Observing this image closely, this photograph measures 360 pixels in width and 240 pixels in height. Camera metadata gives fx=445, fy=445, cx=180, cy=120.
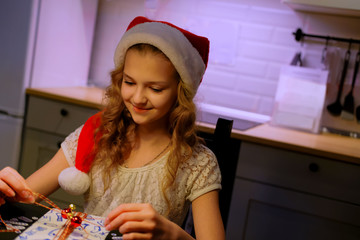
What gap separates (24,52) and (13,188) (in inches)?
49.1

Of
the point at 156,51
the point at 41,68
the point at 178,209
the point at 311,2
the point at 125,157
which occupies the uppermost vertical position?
the point at 311,2

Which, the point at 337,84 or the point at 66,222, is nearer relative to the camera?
the point at 66,222

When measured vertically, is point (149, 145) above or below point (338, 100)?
below

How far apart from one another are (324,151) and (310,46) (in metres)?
0.72

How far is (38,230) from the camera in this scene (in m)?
0.77

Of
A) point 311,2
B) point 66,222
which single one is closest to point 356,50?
point 311,2

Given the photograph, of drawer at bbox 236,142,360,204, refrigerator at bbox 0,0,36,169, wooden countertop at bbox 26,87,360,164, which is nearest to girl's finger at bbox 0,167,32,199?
wooden countertop at bbox 26,87,360,164

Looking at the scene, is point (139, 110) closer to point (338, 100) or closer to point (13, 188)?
point (13, 188)

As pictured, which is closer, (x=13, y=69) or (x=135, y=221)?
(x=135, y=221)

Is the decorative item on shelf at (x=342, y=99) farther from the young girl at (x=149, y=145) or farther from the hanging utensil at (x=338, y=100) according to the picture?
the young girl at (x=149, y=145)

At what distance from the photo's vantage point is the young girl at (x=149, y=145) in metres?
1.01

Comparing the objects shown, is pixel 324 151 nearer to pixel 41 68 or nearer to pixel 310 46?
pixel 310 46

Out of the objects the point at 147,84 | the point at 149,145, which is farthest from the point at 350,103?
the point at 147,84

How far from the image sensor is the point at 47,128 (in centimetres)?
201
